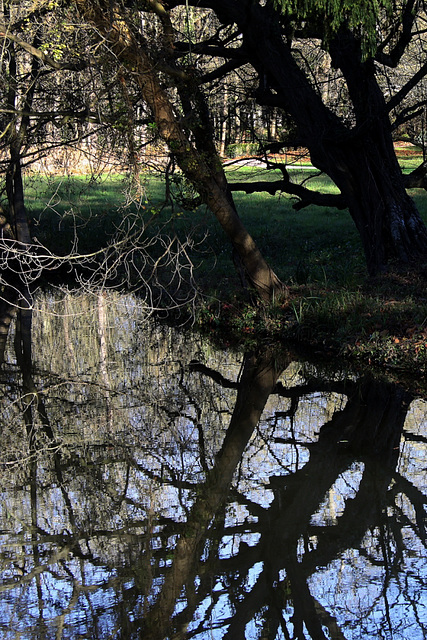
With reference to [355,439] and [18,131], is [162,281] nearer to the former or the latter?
[18,131]

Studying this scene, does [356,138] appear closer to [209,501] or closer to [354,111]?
[354,111]

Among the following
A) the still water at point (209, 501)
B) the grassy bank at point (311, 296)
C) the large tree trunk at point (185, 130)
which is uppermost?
the large tree trunk at point (185, 130)

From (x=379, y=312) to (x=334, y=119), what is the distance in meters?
3.78

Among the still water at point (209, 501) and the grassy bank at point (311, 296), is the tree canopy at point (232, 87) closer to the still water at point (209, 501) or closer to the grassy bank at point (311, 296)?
the grassy bank at point (311, 296)

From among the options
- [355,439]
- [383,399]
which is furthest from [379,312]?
[355,439]

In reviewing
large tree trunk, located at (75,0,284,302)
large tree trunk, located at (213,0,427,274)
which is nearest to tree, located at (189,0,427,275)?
large tree trunk, located at (213,0,427,274)

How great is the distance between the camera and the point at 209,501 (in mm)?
6500

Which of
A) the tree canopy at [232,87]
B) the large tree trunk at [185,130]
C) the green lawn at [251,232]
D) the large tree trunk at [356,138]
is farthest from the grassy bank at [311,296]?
the large tree trunk at [356,138]

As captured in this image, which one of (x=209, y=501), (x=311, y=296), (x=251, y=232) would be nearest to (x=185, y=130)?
(x=311, y=296)

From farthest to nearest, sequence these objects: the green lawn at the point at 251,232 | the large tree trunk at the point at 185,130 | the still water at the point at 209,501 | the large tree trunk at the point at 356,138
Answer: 1. the green lawn at the point at 251,232
2. the large tree trunk at the point at 356,138
3. the large tree trunk at the point at 185,130
4. the still water at the point at 209,501

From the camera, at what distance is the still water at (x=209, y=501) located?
4.91 m

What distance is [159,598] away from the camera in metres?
5.02

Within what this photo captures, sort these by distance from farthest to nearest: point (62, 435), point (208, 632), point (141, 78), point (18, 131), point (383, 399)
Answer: point (18, 131)
point (141, 78)
point (383, 399)
point (62, 435)
point (208, 632)

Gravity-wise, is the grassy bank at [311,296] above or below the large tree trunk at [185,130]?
below
